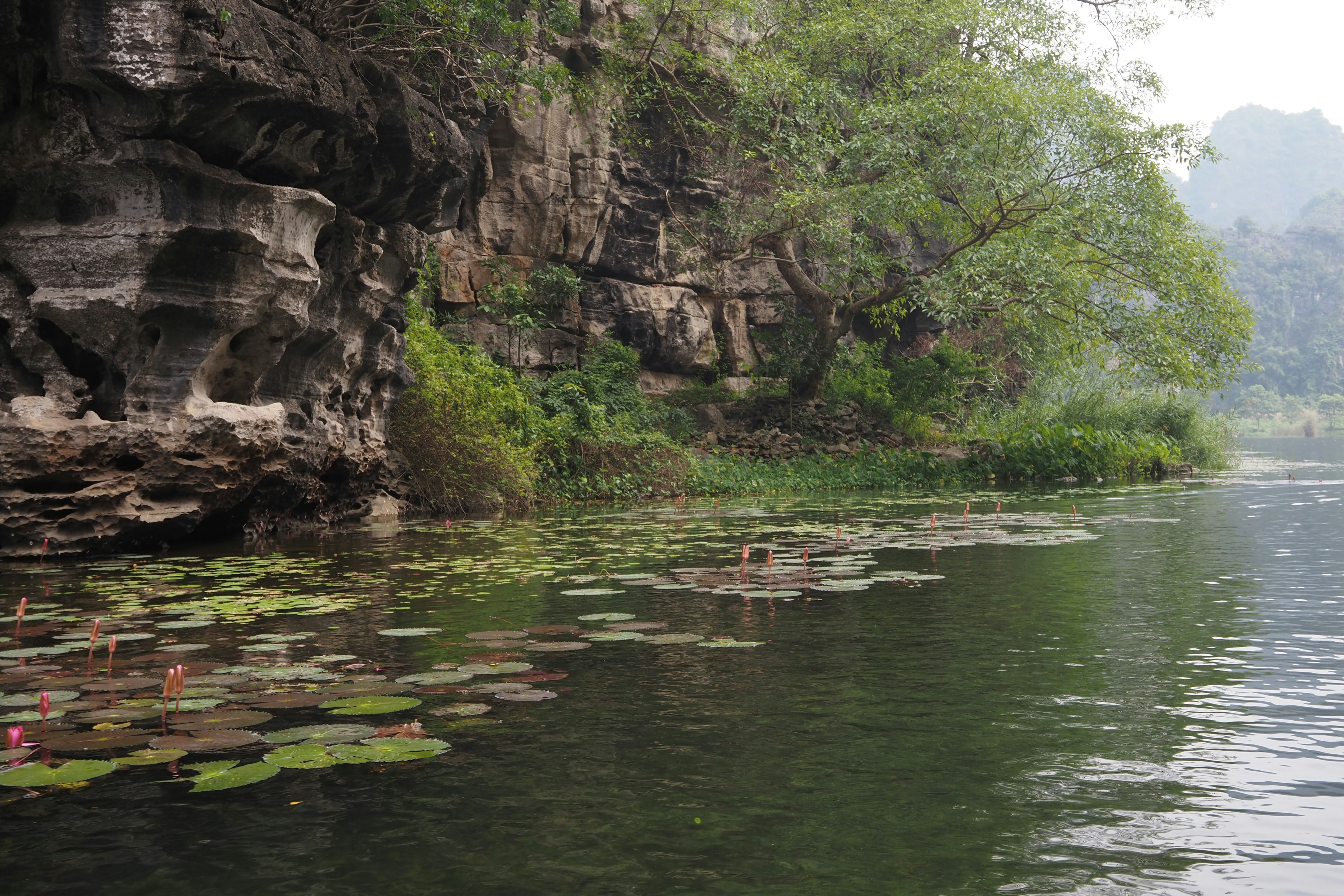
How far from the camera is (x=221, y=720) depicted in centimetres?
372

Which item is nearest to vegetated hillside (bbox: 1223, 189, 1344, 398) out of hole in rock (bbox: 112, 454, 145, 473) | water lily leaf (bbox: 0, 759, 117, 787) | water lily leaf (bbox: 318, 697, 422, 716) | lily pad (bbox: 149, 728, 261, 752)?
hole in rock (bbox: 112, 454, 145, 473)

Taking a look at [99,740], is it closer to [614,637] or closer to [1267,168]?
[614,637]

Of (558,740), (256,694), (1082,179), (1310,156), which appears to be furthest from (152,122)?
(1310,156)

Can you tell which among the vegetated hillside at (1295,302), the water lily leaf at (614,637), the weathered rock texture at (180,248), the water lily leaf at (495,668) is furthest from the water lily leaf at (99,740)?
the vegetated hillside at (1295,302)

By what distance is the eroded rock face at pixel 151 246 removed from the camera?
27.0ft

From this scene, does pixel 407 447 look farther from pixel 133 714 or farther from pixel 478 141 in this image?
pixel 133 714

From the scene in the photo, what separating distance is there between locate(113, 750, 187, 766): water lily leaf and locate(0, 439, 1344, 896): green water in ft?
0.22

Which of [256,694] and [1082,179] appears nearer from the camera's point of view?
[256,694]

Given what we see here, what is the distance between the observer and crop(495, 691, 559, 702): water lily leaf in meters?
4.13

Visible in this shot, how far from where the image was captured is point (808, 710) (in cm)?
400

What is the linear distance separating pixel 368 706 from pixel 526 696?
588mm

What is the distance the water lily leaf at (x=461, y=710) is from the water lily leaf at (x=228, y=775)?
0.76m

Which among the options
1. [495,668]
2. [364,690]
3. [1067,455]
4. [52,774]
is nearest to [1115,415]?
[1067,455]

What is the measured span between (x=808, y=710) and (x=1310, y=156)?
6762 inches
